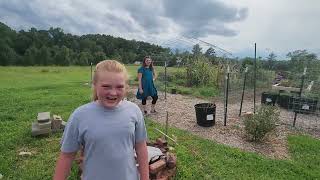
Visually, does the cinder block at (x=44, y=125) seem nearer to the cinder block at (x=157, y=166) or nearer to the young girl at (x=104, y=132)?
the cinder block at (x=157, y=166)

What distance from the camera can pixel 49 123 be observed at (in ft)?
19.9

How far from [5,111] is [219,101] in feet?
21.5

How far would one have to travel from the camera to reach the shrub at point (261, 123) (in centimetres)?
595

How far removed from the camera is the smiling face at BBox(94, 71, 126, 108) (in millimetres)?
1949

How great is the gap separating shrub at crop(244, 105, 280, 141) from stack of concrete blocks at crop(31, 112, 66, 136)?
372 cm

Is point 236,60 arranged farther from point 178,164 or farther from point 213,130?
point 178,164

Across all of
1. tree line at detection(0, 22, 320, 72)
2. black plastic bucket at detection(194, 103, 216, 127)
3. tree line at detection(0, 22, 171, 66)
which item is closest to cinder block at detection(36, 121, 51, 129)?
black plastic bucket at detection(194, 103, 216, 127)

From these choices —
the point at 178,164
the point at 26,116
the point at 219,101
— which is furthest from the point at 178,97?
the point at 178,164

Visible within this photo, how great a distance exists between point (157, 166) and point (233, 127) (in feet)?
11.7

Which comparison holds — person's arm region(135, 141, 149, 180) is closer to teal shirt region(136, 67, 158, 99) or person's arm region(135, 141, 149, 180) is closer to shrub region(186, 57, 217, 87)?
teal shirt region(136, 67, 158, 99)

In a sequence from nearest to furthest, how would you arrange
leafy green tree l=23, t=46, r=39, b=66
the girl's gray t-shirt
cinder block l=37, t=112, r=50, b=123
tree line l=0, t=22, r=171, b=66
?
the girl's gray t-shirt
cinder block l=37, t=112, r=50, b=123
tree line l=0, t=22, r=171, b=66
leafy green tree l=23, t=46, r=39, b=66

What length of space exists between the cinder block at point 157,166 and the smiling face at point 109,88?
6.93 ft

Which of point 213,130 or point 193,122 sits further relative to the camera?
point 193,122

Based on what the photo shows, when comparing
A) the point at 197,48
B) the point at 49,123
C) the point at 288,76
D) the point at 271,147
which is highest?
the point at 197,48
